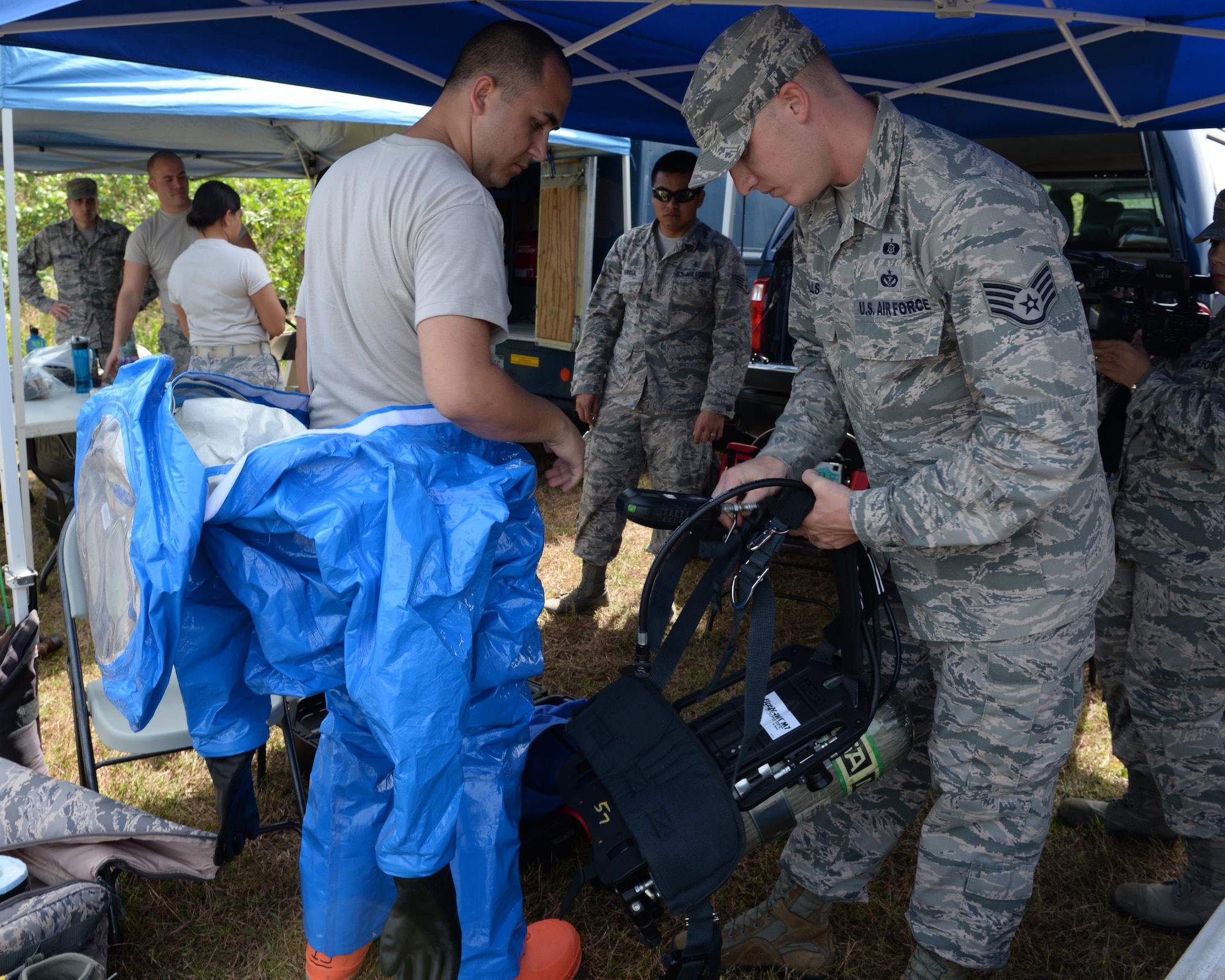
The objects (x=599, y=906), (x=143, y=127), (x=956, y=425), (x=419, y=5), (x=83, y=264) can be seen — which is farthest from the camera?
(x=143, y=127)

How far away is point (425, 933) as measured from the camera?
179cm

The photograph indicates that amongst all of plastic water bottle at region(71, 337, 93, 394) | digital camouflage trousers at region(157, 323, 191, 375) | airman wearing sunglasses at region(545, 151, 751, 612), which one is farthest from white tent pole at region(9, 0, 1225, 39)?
digital camouflage trousers at region(157, 323, 191, 375)

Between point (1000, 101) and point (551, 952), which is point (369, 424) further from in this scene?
point (1000, 101)

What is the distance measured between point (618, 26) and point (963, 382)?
65.6 inches

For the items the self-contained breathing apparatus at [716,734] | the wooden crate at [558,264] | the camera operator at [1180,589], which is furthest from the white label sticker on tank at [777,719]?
the wooden crate at [558,264]

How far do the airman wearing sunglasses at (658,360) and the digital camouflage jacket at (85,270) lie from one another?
14.2 feet

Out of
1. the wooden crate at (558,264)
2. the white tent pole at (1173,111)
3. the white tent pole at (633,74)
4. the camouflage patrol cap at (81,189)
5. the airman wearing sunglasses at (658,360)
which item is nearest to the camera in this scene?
the white tent pole at (1173,111)

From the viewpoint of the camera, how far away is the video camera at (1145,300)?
2250 millimetres

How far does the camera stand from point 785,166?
62.6 inches

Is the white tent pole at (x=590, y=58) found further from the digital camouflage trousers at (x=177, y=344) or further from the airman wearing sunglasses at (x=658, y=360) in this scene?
the digital camouflage trousers at (x=177, y=344)

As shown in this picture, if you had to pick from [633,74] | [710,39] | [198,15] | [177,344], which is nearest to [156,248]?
[177,344]

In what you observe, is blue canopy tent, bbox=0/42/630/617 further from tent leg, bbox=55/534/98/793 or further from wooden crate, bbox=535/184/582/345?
tent leg, bbox=55/534/98/793

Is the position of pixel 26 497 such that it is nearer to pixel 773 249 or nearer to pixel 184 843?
pixel 184 843

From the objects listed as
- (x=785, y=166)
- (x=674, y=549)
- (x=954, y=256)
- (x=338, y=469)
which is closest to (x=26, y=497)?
(x=338, y=469)
